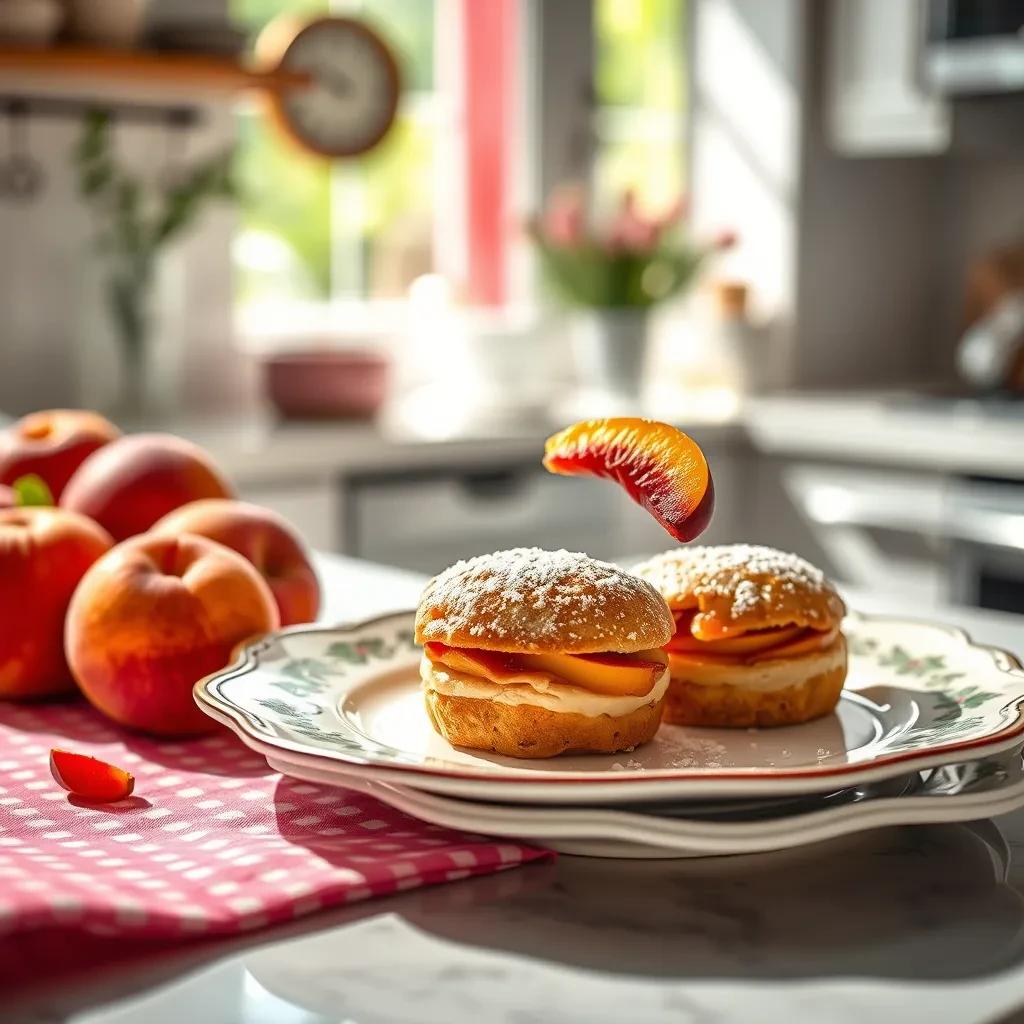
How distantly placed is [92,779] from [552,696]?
0.25 metres

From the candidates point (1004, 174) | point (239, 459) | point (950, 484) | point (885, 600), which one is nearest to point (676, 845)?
point (885, 600)

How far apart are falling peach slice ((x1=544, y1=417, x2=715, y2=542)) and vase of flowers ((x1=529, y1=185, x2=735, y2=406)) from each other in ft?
8.50

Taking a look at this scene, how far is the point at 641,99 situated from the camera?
3855 mm

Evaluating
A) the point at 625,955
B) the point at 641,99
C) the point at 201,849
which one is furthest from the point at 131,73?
the point at 625,955

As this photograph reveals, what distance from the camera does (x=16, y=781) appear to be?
0.83 meters

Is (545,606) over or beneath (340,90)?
beneath

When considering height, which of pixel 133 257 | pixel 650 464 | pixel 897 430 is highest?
pixel 133 257

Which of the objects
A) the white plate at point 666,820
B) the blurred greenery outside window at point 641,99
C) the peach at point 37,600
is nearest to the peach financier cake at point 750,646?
the white plate at point 666,820

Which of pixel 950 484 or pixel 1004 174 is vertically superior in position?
pixel 1004 174

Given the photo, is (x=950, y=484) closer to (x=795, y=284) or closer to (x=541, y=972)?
(x=795, y=284)

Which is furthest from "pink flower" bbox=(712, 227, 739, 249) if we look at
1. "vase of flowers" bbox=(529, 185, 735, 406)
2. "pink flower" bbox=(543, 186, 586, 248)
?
"pink flower" bbox=(543, 186, 586, 248)

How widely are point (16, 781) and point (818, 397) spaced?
2853 mm

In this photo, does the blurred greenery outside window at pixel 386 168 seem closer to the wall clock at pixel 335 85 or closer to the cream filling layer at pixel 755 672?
the wall clock at pixel 335 85

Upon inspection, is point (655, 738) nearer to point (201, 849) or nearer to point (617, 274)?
point (201, 849)
